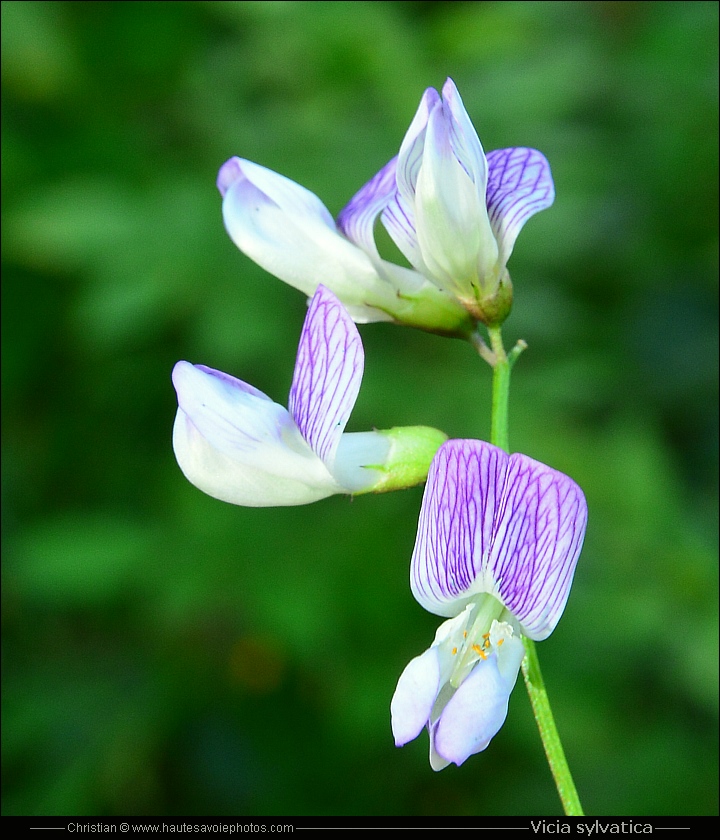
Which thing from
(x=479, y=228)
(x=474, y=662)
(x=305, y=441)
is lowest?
(x=474, y=662)

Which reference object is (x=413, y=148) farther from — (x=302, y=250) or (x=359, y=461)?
(x=359, y=461)

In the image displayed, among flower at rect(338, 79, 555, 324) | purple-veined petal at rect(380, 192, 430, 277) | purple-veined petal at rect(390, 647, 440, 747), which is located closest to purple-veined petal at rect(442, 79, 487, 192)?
flower at rect(338, 79, 555, 324)

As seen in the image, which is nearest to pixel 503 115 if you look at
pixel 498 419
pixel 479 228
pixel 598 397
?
pixel 598 397

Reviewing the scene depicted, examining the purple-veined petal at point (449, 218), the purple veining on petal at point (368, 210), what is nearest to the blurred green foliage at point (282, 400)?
the purple veining on petal at point (368, 210)

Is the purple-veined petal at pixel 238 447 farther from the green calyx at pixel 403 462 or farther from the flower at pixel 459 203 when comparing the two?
the flower at pixel 459 203

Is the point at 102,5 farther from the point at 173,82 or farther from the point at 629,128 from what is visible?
the point at 629,128

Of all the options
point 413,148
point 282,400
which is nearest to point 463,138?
point 413,148

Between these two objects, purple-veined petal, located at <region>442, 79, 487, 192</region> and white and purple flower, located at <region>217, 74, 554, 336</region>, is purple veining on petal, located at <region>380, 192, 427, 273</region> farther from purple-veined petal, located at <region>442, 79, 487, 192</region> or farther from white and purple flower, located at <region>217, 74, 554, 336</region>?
purple-veined petal, located at <region>442, 79, 487, 192</region>
